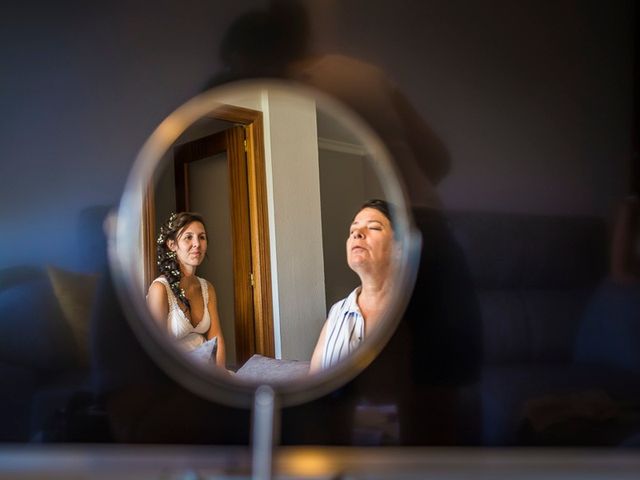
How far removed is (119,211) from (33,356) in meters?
0.14

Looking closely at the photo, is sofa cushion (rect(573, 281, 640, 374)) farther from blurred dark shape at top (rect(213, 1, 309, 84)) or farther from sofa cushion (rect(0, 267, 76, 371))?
sofa cushion (rect(0, 267, 76, 371))

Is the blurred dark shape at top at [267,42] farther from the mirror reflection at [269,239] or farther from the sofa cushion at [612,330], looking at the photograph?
the sofa cushion at [612,330]

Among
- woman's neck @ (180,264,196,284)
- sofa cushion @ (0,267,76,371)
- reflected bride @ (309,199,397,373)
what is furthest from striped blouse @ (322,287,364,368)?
sofa cushion @ (0,267,76,371)

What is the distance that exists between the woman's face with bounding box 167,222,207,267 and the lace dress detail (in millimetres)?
18

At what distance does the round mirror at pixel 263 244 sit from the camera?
0.46m

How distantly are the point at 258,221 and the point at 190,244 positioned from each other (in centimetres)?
6

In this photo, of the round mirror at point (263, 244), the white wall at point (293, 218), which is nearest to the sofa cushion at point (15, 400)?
the round mirror at point (263, 244)

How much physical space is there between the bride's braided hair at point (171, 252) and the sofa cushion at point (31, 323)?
10 cm

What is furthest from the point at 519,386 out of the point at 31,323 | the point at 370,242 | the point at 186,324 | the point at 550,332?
the point at 31,323

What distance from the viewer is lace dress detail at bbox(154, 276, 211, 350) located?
0.48 m

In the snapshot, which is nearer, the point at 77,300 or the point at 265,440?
the point at 265,440

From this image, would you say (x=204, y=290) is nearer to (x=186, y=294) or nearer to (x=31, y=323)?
(x=186, y=294)

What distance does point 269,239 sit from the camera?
0.48m

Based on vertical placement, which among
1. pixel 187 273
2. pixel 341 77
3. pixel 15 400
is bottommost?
pixel 15 400
